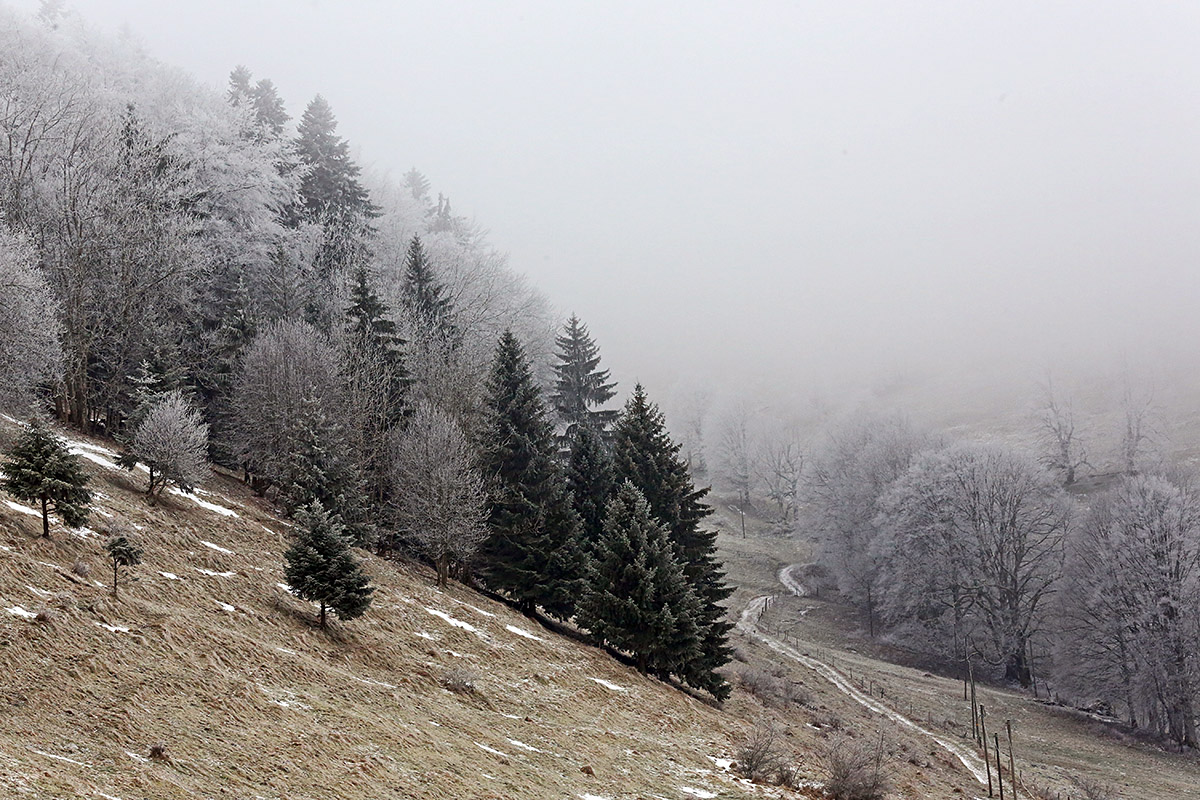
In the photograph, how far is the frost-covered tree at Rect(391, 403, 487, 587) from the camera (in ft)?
93.5

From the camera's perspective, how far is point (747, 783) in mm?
15812

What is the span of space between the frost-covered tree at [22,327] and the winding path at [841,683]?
35619mm

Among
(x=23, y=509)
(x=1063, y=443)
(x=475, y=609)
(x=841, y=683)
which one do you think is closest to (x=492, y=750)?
(x=23, y=509)

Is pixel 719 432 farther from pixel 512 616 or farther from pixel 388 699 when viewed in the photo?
pixel 388 699

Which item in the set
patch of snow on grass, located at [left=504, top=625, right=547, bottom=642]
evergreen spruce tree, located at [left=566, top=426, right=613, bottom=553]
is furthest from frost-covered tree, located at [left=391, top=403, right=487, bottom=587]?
evergreen spruce tree, located at [left=566, top=426, right=613, bottom=553]

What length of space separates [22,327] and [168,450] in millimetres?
6776

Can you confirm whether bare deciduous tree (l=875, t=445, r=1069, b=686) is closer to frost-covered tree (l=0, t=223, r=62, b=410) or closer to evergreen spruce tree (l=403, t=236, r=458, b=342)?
evergreen spruce tree (l=403, t=236, r=458, b=342)

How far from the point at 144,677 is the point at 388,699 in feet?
15.0

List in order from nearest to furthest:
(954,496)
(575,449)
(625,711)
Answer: (625,711), (575,449), (954,496)

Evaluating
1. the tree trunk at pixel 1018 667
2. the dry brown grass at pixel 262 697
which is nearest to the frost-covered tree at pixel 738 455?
the tree trunk at pixel 1018 667

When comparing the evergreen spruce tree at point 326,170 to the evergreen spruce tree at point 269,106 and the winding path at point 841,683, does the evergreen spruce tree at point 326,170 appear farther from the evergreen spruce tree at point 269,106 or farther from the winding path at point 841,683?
the winding path at point 841,683

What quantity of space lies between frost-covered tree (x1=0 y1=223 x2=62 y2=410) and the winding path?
35.6 metres

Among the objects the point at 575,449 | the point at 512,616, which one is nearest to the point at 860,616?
the point at 575,449

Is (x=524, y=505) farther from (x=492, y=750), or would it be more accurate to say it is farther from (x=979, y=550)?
(x=979, y=550)
